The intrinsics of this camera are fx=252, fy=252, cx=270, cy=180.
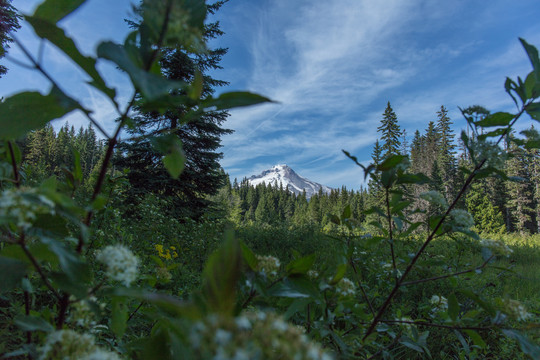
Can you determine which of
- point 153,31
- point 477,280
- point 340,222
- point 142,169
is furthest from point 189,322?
point 142,169

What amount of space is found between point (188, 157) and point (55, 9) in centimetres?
1026

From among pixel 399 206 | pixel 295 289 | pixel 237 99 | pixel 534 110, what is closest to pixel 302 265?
pixel 295 289

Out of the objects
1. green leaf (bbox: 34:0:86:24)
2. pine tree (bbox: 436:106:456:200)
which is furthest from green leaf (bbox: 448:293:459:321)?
pine tree (bbox: 436:106:456:200)

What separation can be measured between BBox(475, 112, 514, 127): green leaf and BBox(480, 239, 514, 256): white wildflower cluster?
530 millimetres

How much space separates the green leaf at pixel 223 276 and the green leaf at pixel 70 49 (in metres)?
0.45

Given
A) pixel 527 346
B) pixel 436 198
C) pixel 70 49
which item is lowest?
pixel 527 346

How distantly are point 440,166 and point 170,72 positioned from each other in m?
36.6

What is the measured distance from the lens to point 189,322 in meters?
0.36

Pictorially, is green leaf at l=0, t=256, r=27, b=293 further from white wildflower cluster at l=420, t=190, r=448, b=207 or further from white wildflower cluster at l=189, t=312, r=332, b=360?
white wildflower cluster at l=420, t=190, r=448, b=207

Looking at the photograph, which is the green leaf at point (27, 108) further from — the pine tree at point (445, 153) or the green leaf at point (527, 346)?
the pine tree at point (445, 153)

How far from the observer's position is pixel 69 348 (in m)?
0.54

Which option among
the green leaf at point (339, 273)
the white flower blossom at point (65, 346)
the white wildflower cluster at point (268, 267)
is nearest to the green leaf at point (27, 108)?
the white flower blossom at point (65, 346)

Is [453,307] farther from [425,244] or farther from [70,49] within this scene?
[70,49]

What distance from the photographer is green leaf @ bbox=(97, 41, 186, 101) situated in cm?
38
